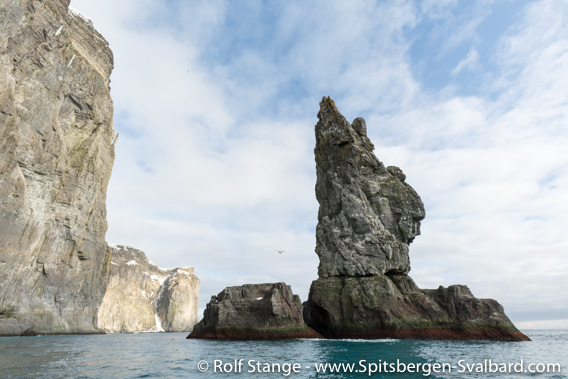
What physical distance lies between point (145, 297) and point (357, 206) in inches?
5576

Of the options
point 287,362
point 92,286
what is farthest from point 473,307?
point 92,286

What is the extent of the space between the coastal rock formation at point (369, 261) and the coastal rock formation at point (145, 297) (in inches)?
4688

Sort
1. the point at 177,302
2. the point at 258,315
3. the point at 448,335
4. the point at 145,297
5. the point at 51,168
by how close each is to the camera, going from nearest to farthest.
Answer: the point at 448,335 < the point at 258,315 < the point at 51,168 < the point at 145,297 < the point at 177,302

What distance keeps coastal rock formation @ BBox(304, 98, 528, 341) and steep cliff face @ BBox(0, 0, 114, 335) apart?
141 ft

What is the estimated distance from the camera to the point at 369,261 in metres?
46.9

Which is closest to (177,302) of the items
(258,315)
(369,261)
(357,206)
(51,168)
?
(51,168)

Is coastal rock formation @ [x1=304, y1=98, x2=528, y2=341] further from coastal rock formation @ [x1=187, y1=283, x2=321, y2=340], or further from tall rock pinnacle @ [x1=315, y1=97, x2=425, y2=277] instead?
coastal rock formation @ [x1=187, y1=283, x2=321, y2=340]

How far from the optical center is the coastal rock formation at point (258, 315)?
4144cm

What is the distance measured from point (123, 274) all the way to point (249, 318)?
12858 centimetres

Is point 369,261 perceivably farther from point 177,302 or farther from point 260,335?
point 177,302

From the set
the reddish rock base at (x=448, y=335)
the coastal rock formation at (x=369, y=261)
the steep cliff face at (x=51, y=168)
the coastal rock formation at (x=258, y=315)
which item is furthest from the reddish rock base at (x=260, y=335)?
the steep cliff face at (x=51, y=168)

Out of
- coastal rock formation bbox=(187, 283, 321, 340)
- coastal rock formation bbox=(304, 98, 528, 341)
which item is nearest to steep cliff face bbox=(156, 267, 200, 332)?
coastal rock formation bbox=(304, 98, 528, 341)

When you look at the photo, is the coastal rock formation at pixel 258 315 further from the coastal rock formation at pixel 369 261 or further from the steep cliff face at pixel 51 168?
the steep cliff face at pixel 51 168

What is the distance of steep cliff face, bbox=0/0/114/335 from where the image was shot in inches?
1902
